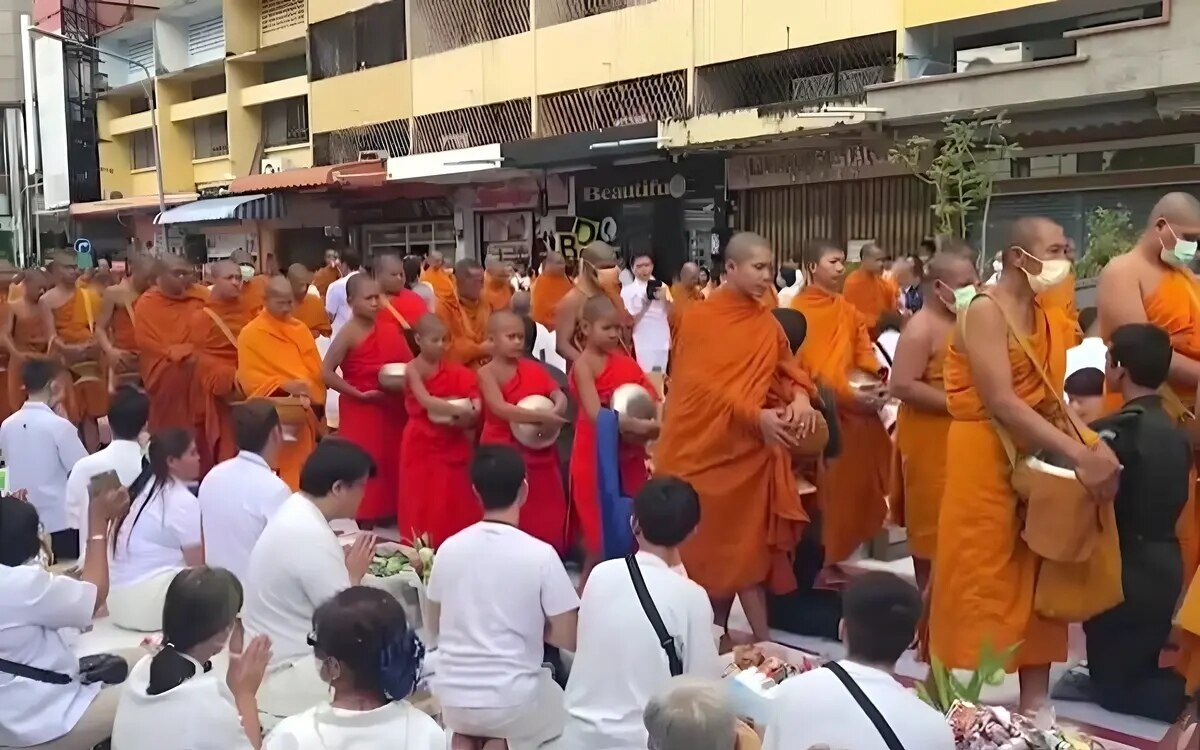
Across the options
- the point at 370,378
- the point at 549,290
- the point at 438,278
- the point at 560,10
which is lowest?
the point at 370,378

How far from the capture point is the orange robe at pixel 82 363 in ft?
31.7

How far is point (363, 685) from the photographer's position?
2.61 m

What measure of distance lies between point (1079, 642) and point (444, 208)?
19.5 meters

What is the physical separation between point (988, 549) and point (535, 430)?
242cm

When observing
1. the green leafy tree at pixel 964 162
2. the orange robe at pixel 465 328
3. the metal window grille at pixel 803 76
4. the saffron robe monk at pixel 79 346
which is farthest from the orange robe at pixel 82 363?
the metal window grille at pixel 803 76

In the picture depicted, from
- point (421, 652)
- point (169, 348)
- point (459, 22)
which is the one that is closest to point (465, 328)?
point (169, 348)

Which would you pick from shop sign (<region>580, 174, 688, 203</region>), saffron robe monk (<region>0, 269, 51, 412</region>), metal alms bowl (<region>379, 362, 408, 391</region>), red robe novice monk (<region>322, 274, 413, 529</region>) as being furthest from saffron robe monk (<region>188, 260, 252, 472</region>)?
shop sign (<region>580, 174, 688, 203</region>)

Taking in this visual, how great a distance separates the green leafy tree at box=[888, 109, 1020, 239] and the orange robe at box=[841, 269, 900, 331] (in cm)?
315

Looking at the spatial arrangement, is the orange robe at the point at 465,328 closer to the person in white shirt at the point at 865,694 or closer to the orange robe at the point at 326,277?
the person in white shirt at the point at 865,694

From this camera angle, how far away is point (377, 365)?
7246 mm

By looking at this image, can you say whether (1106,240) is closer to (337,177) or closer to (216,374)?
(216,374)

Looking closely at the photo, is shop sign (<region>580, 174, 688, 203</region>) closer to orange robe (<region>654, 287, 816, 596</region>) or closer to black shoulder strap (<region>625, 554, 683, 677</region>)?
orange robe (<region>654, 287, 816, 596</region>)

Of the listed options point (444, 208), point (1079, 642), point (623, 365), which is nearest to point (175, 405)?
point (623, 365)

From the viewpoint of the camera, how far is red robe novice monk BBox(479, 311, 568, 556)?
5.88 metres
